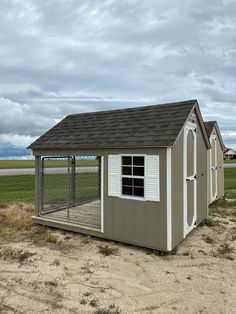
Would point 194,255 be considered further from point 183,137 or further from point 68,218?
point 68,218

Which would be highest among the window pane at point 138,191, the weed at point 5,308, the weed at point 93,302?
the window pane at point 138,191

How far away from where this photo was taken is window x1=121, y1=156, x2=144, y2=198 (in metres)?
6.03

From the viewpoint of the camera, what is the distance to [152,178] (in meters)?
5.73

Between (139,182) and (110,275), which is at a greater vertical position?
(139,182)

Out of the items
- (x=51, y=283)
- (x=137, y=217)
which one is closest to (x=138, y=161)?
(x=137, y=217)

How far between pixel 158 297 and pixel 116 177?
2757 millimetres

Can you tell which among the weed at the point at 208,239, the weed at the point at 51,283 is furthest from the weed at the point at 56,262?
the weed at the point at 208,239

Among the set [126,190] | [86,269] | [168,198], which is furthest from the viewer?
[126,190]

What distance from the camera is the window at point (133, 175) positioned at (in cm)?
603

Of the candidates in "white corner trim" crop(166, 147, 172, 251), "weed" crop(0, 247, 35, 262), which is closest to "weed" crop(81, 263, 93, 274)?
"weed" crop(0, 247, 35, 262)

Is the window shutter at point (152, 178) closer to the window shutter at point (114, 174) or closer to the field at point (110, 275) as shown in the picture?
the window shutter at point (114, 174)

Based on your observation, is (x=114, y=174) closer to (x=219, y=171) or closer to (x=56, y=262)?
(x=56, y=262)

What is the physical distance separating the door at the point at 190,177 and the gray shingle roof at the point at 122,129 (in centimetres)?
59

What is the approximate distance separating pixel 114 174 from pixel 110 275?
2207mm
